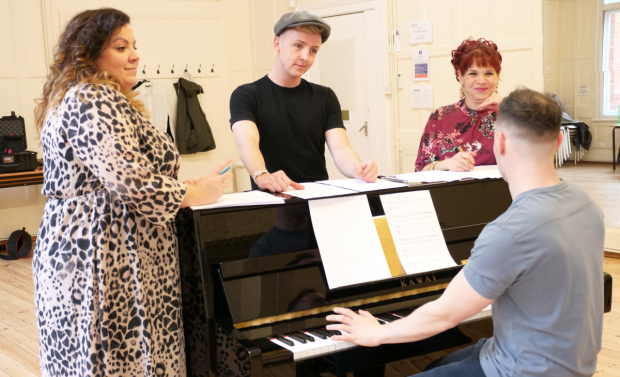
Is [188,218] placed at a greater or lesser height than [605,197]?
greater

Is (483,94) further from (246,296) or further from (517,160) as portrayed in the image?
(246,296)

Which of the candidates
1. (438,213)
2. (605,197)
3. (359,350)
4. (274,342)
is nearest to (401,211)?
(438,213)

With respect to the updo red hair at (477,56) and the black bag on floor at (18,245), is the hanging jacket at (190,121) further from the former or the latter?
the updo red hair at (477,56)

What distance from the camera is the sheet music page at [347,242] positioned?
1.78m

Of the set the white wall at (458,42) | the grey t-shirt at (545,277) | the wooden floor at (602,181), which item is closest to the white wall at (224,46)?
the white wall at (458,42)

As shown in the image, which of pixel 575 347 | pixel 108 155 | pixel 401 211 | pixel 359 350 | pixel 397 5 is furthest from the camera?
pixel 397 5

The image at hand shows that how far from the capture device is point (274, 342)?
1564mm

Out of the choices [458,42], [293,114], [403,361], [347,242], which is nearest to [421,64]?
[458,42]

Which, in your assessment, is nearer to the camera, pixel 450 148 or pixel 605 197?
pixel 450 148

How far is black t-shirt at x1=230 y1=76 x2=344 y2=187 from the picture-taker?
238 centimetres

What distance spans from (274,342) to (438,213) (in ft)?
2.66

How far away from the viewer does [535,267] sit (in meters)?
1.25

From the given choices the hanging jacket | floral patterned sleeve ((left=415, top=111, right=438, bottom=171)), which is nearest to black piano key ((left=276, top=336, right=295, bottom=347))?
floral patterned sleeve ((left=415, top=111, right=438, bottom=171))

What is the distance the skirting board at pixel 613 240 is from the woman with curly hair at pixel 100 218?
395 centimetres
